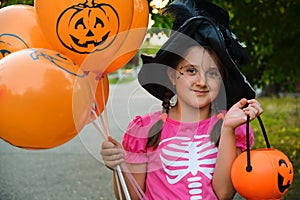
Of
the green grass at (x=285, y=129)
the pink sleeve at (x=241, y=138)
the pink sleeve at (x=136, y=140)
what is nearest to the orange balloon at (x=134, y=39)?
the pink sleeve at (x=136, y=140)

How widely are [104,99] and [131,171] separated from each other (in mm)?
343

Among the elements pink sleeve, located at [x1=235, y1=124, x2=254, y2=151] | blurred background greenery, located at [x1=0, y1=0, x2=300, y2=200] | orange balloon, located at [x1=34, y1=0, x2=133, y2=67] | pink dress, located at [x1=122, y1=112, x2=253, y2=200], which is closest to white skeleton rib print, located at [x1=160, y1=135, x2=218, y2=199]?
pink dress, located at [x1=122, y1=112, x2=253, y2=200]

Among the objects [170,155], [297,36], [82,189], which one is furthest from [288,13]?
[170,155]

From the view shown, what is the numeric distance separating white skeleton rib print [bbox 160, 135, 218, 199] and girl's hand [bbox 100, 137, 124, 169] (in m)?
0.23

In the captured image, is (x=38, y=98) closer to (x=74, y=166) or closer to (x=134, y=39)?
(x=134, y=39)

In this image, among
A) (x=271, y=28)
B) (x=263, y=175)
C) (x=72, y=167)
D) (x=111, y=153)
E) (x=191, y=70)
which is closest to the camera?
(x=263, y=175)

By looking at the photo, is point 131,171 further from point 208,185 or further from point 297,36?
point 297,36

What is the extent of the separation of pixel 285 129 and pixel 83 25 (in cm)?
1008

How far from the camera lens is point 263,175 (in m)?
2.50

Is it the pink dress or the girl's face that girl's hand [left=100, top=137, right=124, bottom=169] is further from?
the girl's face

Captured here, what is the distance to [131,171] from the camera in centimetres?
279

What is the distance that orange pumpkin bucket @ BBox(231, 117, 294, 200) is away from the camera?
98.5 inches

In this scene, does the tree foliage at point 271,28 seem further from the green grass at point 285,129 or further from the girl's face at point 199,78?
the girl's face at point 199,78

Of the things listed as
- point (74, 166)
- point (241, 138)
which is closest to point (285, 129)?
point (74, 166)
